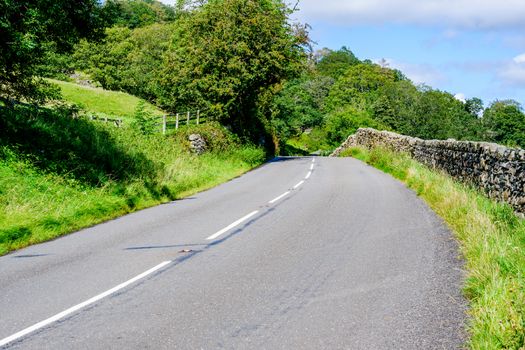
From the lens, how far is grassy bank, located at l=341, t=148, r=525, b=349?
14.4 feet

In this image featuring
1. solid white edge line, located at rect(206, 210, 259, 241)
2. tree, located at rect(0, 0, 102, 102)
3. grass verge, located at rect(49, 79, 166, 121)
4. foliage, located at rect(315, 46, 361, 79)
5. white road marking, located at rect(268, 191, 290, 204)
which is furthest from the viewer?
foliage, located at rect(315, 46, 361, 79)

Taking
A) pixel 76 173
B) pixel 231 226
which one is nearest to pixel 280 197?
pixel 231 226

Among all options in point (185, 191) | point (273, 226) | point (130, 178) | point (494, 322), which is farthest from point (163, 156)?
point (494, 322)

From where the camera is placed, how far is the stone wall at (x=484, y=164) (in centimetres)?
1034

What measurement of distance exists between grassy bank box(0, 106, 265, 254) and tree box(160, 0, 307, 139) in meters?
7.86

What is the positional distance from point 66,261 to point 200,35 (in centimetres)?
2440

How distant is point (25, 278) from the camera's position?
6.95 m

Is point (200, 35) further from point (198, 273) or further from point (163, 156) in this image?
A: point (198, 273)

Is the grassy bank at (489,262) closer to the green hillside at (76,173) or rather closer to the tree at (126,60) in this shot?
the green hillside at (76,173)

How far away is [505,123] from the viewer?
116 meters

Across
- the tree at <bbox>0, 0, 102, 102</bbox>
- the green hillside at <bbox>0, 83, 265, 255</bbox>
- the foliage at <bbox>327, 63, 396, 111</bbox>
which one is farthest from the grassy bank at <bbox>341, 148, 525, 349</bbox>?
the foliage at <bbox>327, 63, 396, 111</bbox>

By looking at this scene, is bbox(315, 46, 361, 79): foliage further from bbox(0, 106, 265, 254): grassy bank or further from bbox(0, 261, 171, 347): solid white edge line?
bbox(0, 261, 171, 347): solid white edge line

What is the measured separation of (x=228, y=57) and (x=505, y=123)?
105m

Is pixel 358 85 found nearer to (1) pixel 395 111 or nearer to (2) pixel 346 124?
(1) pixel 395 111
